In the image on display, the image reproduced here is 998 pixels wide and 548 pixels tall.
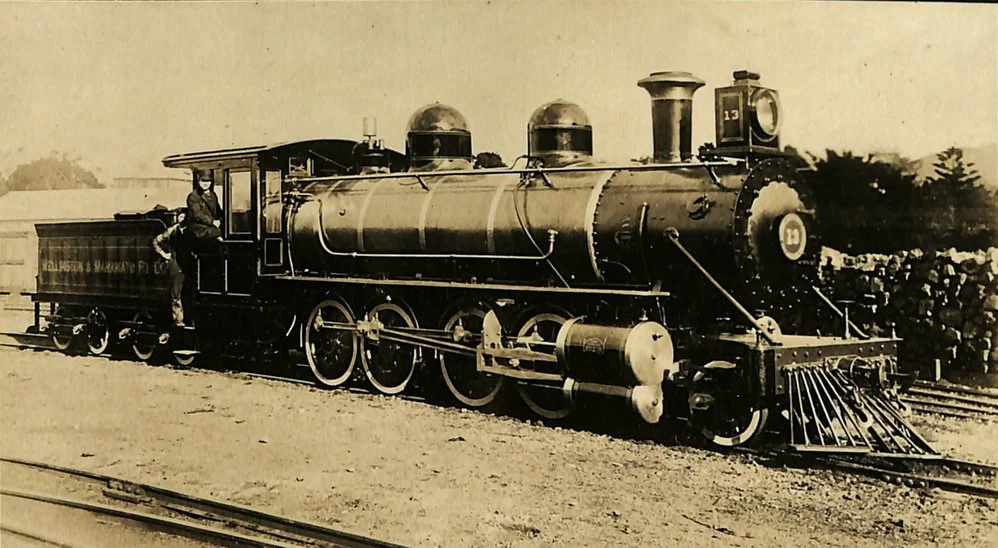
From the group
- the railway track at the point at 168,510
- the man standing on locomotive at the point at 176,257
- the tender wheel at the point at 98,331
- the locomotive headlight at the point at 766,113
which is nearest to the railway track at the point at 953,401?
the locomotive headlight at the point at 766,113

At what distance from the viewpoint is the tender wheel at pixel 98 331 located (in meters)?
8.40

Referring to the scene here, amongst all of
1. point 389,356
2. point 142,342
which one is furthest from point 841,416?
point 142,342

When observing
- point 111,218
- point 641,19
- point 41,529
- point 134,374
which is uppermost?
point 641,19

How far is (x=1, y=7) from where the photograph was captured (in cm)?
483

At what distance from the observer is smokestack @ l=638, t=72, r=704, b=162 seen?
5270 millimetres

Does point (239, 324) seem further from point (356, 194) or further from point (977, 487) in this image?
point (977, 487)

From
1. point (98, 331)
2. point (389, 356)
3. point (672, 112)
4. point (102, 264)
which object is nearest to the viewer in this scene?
point (672, 112)

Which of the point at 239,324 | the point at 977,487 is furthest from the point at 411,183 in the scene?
the point at 977,487

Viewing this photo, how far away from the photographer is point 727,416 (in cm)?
504

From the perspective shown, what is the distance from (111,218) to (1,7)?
326 centimetres

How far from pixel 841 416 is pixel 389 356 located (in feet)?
10.6

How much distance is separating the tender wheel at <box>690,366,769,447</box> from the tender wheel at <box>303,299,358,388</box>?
2.79m

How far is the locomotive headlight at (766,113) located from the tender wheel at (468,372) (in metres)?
2.14

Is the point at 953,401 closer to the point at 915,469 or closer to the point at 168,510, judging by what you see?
the point at 915,469
